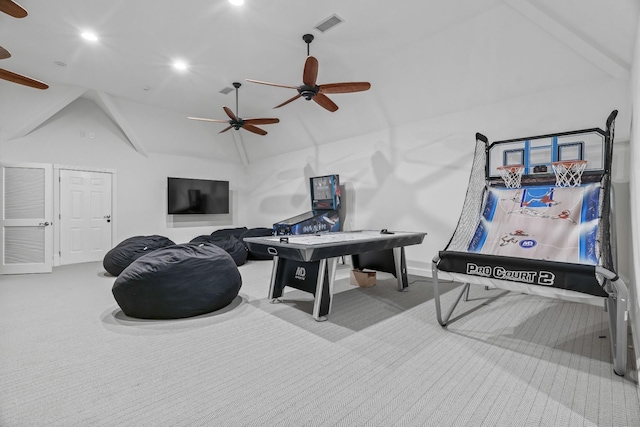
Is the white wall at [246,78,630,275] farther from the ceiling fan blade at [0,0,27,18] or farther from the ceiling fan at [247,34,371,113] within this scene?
the ceiling fan blade at [0,0,27,18]

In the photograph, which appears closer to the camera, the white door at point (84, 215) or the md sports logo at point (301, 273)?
the md sports logo at point (301, 273)

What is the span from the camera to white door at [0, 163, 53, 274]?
5.15 meters

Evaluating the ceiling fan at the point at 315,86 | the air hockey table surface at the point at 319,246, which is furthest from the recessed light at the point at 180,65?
the air hockey table surface at the point at 319,246

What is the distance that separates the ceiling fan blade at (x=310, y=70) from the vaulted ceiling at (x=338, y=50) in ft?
1.94

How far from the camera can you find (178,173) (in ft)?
25.9

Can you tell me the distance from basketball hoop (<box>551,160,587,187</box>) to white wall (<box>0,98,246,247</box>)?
7751 millimetres

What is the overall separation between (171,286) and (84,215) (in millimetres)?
5123

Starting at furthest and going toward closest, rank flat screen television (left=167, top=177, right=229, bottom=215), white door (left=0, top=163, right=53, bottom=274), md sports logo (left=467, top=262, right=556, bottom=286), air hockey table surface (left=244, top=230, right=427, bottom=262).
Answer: flat screen television (left=167, top=177, right=229, bottom=215), white door (left=0, top=163, right=53, bottom=274), air hockey table surface (left=244, top=230, right=427, bottom=262), md sports logo (left=467, top=262, right=556, bottom=286)

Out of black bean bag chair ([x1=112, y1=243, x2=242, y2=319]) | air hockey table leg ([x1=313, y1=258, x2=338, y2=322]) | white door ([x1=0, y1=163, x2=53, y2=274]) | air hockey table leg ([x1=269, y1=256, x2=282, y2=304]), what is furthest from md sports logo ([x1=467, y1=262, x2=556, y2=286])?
A: white door ([x1=0, y1=163, x2=53, y2=274])

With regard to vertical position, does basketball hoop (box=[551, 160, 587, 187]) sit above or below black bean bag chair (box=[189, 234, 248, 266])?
above

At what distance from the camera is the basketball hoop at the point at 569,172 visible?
311 cm

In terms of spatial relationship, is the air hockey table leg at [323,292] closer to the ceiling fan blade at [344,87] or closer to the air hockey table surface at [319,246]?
the air hockey table surface at [319,246]

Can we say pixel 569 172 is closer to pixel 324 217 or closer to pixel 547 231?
pixel 547 231

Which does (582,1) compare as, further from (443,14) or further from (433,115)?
(433,115)
